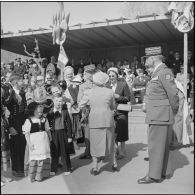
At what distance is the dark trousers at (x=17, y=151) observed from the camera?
16.1 feet

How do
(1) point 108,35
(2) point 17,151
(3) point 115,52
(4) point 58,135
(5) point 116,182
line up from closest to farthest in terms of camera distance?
(5) point 116,182, (2) point 17,151, (4) point 58,135, (1) point 108,35, (3) point 115,52

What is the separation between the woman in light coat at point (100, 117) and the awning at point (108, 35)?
6.92 metres

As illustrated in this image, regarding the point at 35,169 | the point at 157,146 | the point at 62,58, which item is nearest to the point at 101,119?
the point at 157,146

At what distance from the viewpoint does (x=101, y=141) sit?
4.89 m

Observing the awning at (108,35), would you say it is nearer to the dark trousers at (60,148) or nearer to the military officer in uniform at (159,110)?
the military officer in uniform at (159,110)

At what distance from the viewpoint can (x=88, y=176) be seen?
493 cm

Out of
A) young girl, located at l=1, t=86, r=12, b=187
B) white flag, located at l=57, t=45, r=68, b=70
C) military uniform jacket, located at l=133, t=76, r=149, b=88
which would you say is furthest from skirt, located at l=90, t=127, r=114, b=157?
white flag, located at l=57, t=45, r=68, b=70

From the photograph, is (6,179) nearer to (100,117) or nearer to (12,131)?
(12,131)

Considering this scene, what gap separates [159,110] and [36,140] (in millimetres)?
1827

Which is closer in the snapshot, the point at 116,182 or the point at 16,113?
the point at 116,182

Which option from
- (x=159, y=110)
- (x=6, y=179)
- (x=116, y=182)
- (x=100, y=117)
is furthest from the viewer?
(x=100, y=117)

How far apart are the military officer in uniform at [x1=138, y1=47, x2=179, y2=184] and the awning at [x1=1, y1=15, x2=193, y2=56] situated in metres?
Answer: 7.11

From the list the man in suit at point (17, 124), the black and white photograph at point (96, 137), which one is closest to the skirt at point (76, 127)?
the black and white photograph at point (96, 137)

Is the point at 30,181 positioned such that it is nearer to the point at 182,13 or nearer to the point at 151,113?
the point at 151,113
